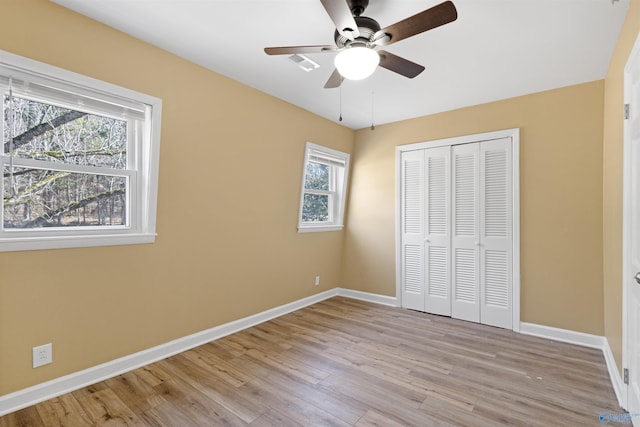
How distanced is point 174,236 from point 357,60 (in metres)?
2.11

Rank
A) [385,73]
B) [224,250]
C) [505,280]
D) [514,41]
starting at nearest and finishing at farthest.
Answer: [514,41] < [385,73] < [224,250] < [505,280]

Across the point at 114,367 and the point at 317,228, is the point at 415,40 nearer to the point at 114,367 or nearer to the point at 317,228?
the point at 317,228

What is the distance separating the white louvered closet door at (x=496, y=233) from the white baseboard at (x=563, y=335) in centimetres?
18

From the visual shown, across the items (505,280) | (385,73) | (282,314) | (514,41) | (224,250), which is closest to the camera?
(514,41)

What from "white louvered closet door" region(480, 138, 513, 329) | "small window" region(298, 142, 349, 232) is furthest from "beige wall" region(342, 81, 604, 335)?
"small window" region(298, 142, 349, 232)

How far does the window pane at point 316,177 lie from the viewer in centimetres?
434

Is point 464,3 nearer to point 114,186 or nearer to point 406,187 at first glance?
point 406,187

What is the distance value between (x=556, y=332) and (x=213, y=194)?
3762 mm

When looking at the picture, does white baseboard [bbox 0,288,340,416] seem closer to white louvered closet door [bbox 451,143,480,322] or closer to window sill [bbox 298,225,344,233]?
window sill [bbox 298,225,344,233]

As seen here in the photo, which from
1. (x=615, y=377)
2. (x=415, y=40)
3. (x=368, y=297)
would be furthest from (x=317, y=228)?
(x=615, y=377)

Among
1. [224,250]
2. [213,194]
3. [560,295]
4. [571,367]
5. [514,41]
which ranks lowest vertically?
[571,367]

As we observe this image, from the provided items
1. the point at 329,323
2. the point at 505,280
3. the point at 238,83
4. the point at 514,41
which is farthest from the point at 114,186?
the point at 505,280

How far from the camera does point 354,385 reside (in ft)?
7.73

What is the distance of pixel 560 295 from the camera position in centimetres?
321
